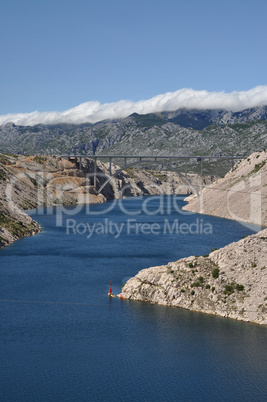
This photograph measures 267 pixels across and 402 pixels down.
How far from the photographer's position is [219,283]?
1645 inches

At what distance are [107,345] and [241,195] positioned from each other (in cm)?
8243

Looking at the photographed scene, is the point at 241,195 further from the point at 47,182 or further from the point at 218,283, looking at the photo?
the point at 218,283

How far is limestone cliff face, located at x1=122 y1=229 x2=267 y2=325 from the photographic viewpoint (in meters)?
40.2

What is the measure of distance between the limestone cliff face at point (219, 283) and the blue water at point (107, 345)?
0.95m

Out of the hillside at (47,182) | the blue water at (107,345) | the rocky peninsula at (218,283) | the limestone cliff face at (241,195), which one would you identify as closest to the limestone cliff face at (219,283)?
the rocky peninsula at (218,283)

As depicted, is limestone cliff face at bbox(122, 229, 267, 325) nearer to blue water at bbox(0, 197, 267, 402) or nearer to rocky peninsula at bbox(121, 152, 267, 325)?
rocky peninsula at bbox(121, 152, 267, 325)

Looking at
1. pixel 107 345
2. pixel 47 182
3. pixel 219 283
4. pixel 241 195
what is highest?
pixel 47 182

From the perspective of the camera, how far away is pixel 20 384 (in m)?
30.1

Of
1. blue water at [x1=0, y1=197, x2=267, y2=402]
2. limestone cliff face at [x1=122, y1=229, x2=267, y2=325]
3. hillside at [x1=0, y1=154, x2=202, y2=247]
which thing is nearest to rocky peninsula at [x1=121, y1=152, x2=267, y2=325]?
limestone cliff face at [x1=122, y1=229, x2=267, y2=325]

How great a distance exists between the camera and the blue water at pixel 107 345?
2966 centimetres

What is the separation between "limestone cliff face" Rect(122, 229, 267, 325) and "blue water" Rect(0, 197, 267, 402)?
0.95 metres

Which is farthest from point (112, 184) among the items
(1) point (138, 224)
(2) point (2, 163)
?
(1) point (138, 224)

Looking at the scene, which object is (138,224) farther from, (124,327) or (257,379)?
(257,379)

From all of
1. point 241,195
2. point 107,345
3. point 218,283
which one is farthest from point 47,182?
point 107,345
